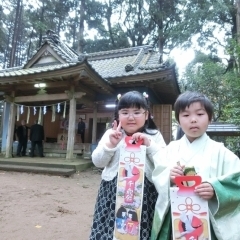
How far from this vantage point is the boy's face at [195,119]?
128 centimetres

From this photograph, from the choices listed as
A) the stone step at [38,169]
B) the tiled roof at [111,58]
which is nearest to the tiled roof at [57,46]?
the tiled roof at [111,58]

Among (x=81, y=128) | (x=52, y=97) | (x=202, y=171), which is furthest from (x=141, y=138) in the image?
(x=81, y=128)

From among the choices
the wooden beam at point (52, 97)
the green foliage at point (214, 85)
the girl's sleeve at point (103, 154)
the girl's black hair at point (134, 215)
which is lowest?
the girl's black hair at point (134, 215)

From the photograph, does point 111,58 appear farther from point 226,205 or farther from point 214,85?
point 226,205

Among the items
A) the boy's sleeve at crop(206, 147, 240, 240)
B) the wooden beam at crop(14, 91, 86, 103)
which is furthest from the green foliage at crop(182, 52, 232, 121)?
the boy's sleeve at crop(206, 147, 240, 240)

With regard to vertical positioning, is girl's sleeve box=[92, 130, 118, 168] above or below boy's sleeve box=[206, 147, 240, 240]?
above

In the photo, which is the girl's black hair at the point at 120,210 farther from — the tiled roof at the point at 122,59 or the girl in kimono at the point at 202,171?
the tiled roof at the point at 122,59

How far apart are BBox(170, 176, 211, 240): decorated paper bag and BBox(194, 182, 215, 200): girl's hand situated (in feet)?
0.05

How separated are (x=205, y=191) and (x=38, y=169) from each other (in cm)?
671

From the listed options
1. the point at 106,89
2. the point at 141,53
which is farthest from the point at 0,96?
the point at 141,53

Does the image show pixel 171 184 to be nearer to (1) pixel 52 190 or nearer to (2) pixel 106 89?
(1) pixel 52 190

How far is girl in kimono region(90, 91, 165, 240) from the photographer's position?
4.56 feet

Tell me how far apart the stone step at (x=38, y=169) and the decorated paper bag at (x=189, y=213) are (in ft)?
19.4

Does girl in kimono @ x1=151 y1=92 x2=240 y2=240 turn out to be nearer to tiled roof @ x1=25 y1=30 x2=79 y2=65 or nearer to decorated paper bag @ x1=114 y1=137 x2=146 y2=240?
decorated paper bag @ x1=114 y1=137 x2=146 y2=240
